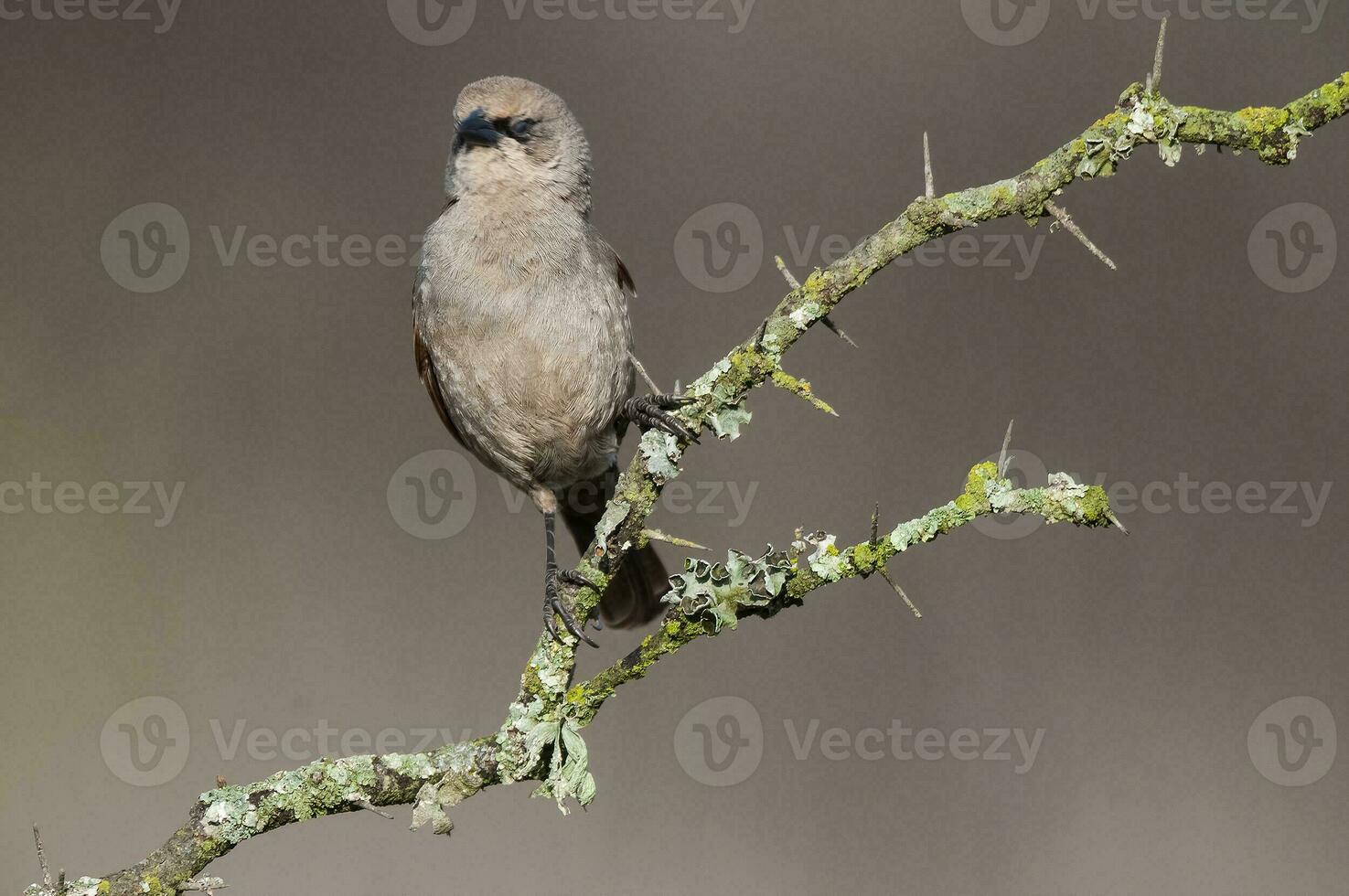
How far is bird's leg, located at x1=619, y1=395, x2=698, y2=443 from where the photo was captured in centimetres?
248

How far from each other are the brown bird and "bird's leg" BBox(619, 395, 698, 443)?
1.31ft

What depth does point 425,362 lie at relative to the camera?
3596 millimetres

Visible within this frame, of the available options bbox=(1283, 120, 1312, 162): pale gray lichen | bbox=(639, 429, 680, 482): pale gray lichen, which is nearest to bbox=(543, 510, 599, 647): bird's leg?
bbox=(639, 429, 680, 482): pale gray lichen

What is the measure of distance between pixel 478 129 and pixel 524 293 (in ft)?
1.41

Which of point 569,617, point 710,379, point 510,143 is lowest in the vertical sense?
point 569,617

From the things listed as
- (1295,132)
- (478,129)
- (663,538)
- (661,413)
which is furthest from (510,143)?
(1295,132)

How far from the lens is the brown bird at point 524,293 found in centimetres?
325

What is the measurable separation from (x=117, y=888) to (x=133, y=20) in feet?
12.8

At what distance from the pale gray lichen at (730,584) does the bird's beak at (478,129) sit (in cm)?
142

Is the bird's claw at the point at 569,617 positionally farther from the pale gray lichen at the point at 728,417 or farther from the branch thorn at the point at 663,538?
the pale gray lichen at the point at 728,417

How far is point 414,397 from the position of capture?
500cm

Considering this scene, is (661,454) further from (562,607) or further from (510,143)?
(510,143)

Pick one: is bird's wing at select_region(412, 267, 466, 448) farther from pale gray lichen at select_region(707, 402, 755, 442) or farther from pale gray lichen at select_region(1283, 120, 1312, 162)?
pale gray lichen at select_region(1283, 120, 1312, 162)

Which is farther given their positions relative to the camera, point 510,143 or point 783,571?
point 510,143
